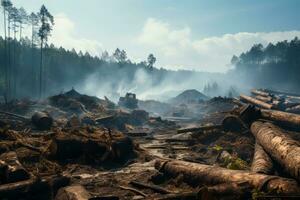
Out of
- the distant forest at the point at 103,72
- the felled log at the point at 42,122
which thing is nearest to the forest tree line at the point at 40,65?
the distant forest at the point at 103,72

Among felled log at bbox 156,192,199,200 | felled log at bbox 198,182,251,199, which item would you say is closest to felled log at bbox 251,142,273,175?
felled log at bbox 198,182,251,199

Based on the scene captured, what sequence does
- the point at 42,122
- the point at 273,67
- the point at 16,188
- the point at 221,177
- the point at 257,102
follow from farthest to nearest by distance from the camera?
the point at 273,67 < the point at 257,102 < the point at 42,122 < the point at 16,188 < the point at 221,177

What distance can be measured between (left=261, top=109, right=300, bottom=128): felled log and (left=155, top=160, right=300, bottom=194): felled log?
7.17 m

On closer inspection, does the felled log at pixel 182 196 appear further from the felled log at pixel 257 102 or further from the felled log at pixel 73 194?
the felled log at pixel 257 102

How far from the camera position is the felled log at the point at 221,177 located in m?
5.90

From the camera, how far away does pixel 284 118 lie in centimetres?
1450

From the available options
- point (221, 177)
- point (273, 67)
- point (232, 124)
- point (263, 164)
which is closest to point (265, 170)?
point (263, 164)

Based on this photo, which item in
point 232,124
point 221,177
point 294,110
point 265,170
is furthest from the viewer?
point 294,110

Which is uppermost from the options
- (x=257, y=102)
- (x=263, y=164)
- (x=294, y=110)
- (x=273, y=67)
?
(x=273, y=67)

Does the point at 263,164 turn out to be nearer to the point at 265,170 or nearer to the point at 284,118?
the point at 265,170

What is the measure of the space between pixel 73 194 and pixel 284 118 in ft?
35.5

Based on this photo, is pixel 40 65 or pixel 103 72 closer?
pixel 40 65

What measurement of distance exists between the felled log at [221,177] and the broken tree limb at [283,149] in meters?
0.67

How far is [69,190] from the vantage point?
734 centimetres
